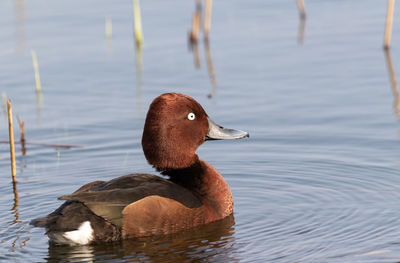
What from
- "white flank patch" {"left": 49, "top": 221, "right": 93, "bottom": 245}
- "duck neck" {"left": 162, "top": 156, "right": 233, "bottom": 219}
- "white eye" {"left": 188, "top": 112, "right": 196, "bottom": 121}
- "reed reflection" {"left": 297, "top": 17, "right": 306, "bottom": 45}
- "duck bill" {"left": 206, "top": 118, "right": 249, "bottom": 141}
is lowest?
"white flank patch" {"left": 49, "top": 221, "right": 93, "bottom": 245}

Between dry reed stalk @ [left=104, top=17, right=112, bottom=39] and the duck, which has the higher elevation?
dry reed stalk @ [left=104, top=17, right=112, bottom=39]

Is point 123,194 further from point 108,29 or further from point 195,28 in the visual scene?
point 108,29

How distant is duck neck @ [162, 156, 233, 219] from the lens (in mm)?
7588

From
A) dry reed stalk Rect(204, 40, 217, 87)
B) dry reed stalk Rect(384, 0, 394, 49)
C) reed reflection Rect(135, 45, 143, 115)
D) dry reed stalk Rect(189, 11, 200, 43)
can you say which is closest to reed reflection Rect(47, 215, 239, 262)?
reed reflection Rect(135, 45, 143, 115)

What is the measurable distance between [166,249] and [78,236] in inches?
28.2

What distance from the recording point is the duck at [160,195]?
22.7ft

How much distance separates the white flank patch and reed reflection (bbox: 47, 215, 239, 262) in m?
0.07

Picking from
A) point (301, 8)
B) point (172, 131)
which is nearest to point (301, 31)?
point (301, 8)

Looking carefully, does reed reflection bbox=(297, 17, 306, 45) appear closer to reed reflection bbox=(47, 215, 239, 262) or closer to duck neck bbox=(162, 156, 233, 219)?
duck neck bbox=(162, 156, 233, 219)

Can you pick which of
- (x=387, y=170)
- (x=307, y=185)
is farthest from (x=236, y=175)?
(x=387, y=170)

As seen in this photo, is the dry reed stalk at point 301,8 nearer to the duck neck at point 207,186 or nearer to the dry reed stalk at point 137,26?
the dry reed stalk at point 137,26

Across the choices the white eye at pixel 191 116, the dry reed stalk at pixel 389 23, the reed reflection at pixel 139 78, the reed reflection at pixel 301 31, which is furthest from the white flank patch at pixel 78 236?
the reed reflection at pixel 301 31

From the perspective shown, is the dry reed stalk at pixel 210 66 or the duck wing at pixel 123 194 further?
the dry reed stalk at pixel 210 66

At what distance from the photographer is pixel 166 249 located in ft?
22.8
